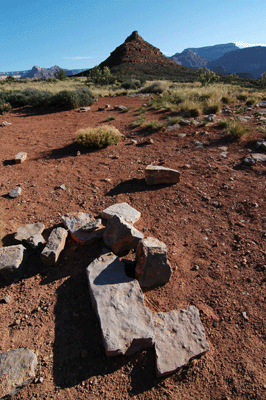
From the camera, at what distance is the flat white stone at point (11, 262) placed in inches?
113

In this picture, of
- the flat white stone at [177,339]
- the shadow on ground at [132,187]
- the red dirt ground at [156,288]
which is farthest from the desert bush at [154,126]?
the flat white stone at [177,339]

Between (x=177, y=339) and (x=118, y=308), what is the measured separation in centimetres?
64

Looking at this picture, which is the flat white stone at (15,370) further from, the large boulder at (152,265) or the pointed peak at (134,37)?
the pointed peak at (134,37)

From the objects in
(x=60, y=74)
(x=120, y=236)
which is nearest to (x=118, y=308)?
(x=120, y=236)

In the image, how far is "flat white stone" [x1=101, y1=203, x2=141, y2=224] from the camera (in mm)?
3676

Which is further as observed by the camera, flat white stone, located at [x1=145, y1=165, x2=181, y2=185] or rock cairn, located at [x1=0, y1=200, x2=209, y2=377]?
flat white stone, located at [x1=145, y1=165, x2=181, y2=185]

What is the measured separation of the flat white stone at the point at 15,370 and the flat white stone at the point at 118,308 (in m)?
0.67

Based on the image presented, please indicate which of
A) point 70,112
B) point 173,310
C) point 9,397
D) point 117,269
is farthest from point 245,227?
point 70,112

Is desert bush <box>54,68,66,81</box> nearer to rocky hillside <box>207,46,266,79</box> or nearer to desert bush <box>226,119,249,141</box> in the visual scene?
desert bush <box>226,119,249,141</box>

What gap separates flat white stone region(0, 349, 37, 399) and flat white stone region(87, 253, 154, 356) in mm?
668

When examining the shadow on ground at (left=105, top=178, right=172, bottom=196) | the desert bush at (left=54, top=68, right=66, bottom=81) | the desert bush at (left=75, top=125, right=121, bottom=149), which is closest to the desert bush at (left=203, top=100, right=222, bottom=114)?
the desert bush at (left=75, top=125, right=121, bottom=149)

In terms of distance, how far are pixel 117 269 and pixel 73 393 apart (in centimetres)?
119

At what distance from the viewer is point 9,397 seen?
6.23 feet

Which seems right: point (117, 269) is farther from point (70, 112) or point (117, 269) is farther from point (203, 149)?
point (70, 112)
